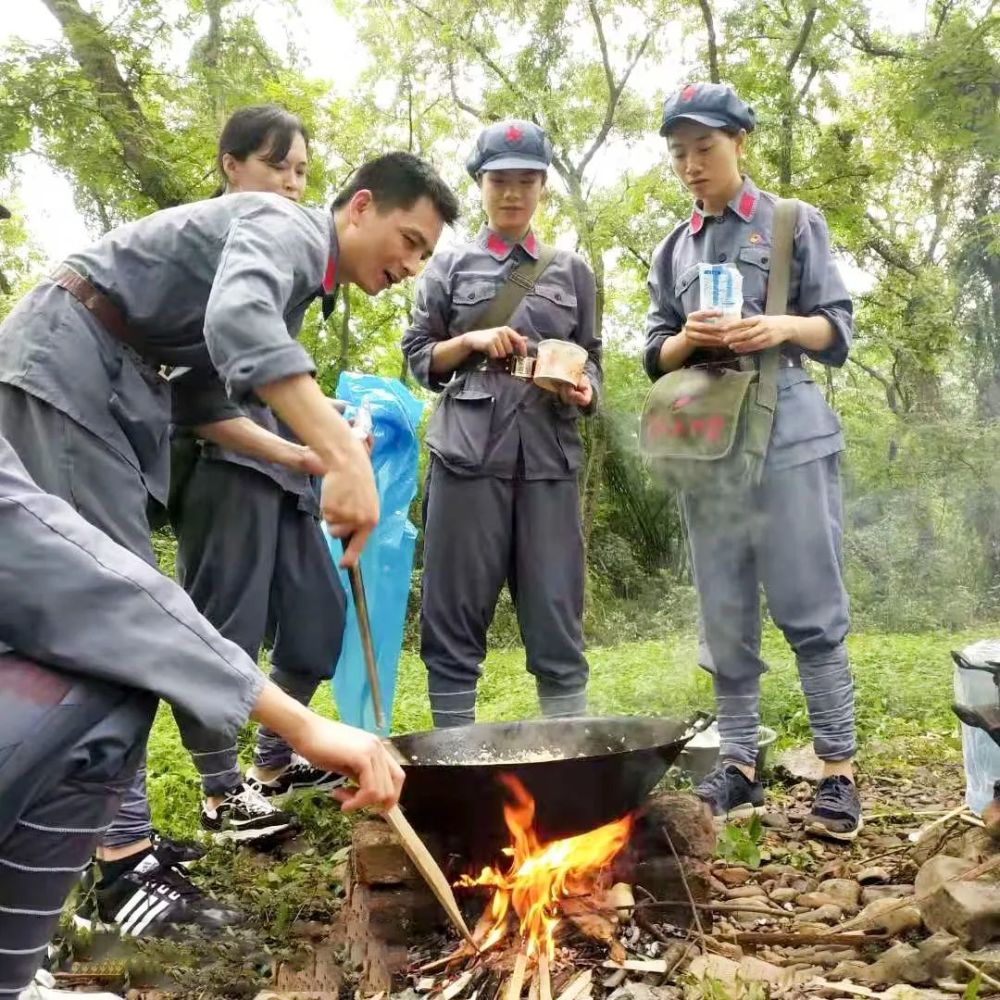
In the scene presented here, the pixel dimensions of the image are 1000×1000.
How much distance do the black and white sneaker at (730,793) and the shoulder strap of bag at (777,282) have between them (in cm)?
134

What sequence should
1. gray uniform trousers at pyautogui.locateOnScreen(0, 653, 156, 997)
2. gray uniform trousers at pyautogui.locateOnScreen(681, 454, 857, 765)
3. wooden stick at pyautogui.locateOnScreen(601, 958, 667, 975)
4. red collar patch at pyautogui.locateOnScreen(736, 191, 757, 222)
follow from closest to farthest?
gray uniform trousers at pyautogui.locateOnScreen(0, 653, 156, 997)
wooden stick at pyautogui.locateOnScreen(601, 958, 667, 975)
gray uniform trousers at pyautogui.locateOnScreen(681, 454, 857, 765)
red collar patch at pyautogui.locateOnScreen(736, 191, 757, 222)

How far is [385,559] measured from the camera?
3.88 m

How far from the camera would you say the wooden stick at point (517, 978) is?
2031 mm

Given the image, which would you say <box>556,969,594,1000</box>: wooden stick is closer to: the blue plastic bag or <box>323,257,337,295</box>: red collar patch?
the blue plastic bag

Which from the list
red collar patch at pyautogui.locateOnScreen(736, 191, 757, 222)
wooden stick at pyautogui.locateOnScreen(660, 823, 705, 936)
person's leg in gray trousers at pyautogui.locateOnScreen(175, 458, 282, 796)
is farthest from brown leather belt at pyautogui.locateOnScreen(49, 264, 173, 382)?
red collar patch at pyautogui.locateOnScreen(736, 191, 757, 222)

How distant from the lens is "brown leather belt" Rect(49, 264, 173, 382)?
241 centimetres

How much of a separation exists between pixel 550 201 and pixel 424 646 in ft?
30.3

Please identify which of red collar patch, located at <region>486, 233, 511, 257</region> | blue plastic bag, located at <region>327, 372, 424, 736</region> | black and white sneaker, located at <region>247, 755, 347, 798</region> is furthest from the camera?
blue plastic bag, located at <region>327, 372, 424, 736</region>

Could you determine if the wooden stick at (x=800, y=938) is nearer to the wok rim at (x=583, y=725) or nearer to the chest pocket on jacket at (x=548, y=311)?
the wok rim at (x=583, y=725)

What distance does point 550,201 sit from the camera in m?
11.6

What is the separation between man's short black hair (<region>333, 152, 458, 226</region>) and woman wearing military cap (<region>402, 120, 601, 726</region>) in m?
0.72

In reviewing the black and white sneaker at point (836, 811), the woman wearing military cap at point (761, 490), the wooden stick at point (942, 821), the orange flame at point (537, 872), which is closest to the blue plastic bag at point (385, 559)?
the woman wearing military cap at point (761, 490)

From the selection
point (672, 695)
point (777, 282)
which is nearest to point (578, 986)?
point (777, 282)

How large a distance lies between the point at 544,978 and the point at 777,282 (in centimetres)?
235
